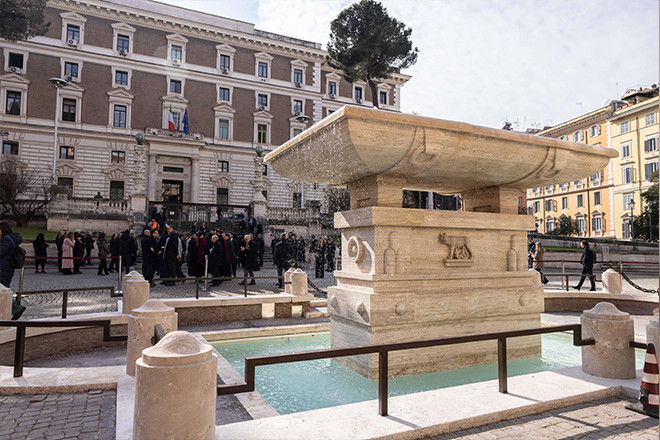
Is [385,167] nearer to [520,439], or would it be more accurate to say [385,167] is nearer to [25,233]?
[520,439]

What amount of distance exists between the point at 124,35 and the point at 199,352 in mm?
46347

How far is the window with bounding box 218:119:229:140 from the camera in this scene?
44122mm

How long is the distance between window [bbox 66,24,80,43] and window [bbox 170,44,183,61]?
826 cm

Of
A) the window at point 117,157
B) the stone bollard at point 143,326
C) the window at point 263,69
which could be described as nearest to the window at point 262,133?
the window at point 263,69

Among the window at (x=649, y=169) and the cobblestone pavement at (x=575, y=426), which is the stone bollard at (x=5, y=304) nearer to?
the cobblestone pavement at (x=575, y=426)

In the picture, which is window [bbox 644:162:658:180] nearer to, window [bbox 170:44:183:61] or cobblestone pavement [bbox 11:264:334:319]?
cobblestone pavement [bbox 11:264:334:319]

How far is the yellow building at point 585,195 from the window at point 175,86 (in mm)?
41161

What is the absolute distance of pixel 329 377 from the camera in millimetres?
5246

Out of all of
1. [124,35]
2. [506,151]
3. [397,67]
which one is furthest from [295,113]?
[506,151]

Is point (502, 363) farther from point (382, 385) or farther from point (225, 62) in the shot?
point (225, 62)

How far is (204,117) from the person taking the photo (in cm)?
4312

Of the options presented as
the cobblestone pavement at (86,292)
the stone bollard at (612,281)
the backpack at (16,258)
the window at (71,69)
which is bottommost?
the cobblestone pavement at (86,292)

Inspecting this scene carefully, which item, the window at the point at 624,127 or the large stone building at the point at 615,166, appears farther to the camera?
the window at the point at 624,127

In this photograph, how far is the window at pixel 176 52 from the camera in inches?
1662
